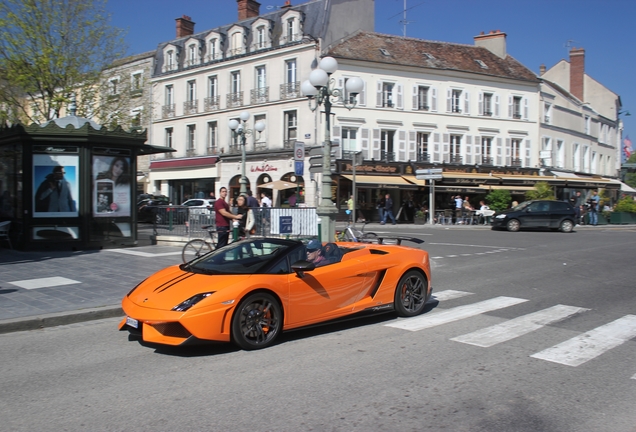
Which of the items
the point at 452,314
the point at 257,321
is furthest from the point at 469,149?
the point at 257,321

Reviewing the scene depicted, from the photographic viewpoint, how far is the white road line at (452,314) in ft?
23.2

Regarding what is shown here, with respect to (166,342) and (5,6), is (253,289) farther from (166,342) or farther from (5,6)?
(5,6)

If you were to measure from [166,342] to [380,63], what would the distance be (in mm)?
31715

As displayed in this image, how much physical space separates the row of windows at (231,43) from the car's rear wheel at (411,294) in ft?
96.8

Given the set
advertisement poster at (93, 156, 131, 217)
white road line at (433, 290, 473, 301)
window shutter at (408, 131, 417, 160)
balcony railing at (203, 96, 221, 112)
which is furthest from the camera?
balcony railing at (203, 96, 221, 112)

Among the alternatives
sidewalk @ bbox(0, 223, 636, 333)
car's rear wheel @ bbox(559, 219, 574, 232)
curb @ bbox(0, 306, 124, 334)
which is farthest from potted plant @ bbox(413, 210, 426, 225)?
curb @ bbox(0, 306, 124, 334)

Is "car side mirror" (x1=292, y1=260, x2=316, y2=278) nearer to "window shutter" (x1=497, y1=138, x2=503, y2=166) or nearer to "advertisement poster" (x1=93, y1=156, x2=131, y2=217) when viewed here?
"advertisement poster" (x1=93, y1=156, x2=131, y2=217)

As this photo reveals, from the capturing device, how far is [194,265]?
6703 mm

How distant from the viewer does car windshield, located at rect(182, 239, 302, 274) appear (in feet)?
20.4

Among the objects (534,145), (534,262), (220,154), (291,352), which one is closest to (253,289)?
(291,352)

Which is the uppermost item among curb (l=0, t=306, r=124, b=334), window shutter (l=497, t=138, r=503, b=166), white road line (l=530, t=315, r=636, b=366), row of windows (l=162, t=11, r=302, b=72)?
row of windows (l=162, t=11, r=302, b=72)

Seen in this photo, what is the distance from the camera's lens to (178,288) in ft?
19.2

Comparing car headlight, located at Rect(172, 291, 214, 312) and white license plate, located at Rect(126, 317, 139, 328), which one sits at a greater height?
car headlight, located at Rect(172, 291, 214, 312)

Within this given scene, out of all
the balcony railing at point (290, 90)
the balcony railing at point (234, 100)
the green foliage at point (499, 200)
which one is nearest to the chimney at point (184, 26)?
the balcony railing at point (234, 100)
